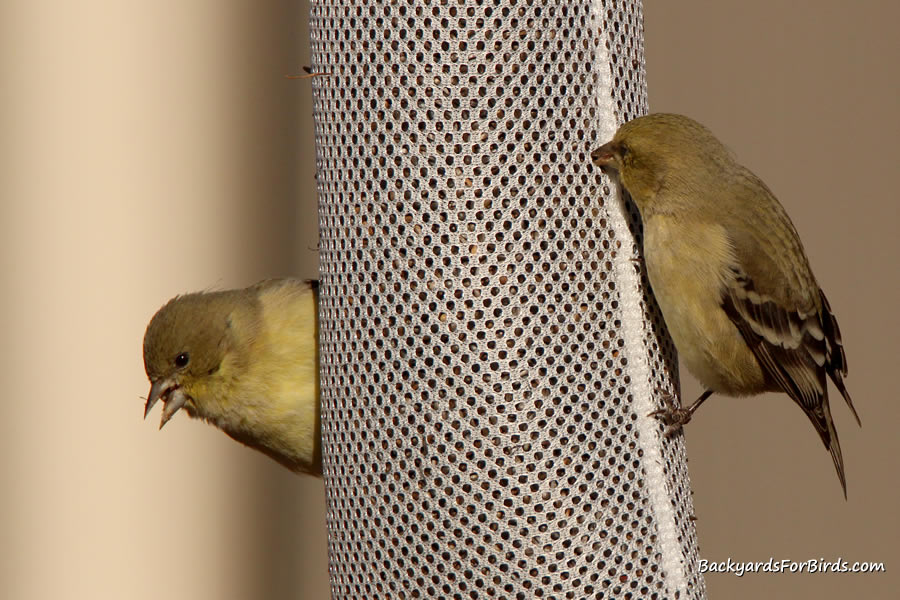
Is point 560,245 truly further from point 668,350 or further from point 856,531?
point 856,531

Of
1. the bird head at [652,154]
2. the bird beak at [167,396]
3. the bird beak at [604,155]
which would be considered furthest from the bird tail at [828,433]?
the bird beak at [167,396]

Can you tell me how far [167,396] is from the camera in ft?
14.4

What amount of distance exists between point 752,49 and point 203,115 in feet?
9.95

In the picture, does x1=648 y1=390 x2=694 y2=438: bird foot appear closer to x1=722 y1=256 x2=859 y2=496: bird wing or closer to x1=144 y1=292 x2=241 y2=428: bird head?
x1=722 y1=256 x2=859 y2=496: bird wing

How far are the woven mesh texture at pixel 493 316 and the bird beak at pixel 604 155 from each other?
0.14 feet

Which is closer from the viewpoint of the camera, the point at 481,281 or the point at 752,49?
the point at 481,281

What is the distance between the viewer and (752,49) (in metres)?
7.19

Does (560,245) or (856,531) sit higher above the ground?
(560,245)

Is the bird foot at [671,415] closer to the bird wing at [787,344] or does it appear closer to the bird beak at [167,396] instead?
the bird wing at [787,344]

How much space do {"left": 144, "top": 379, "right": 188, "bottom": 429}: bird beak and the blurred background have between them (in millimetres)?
2162

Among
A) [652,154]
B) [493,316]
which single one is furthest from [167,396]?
[652,154]

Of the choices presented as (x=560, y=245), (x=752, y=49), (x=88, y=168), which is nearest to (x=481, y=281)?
(x=560, y=245)

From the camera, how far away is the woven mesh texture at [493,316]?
11.1 ft

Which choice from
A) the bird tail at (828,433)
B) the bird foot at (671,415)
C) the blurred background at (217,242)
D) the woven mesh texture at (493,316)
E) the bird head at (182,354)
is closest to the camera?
the woven mesh texture at (493,316)
